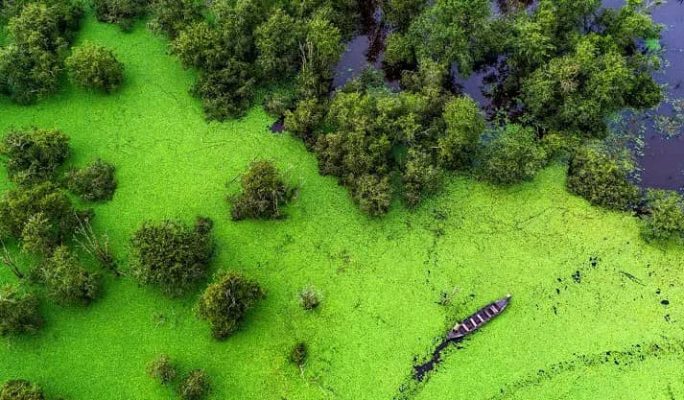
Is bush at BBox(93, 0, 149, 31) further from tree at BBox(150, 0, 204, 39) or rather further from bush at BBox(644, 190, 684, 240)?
bush at BBox(644, 190, 684, 240)

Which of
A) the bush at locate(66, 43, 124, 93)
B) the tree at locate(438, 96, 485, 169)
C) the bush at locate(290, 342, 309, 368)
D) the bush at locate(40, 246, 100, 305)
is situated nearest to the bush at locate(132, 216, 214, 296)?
the bush at locate(40, 246, 100, 305)

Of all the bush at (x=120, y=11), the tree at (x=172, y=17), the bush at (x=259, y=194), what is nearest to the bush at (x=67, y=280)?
the bush at (x=259, y=194)

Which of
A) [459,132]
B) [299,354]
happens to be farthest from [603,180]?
[299,354]

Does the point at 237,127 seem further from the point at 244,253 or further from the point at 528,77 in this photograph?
the point at 528,77

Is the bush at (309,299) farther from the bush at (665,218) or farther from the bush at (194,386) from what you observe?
the bush at (665,218)

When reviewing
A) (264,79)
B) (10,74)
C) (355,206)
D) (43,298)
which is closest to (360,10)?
(264,79)
